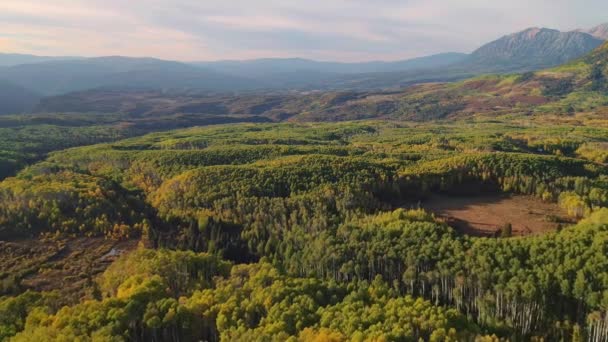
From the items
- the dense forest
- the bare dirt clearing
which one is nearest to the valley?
the dense forest

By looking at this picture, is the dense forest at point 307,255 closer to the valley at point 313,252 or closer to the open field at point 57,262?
→ the valley at point 313,252

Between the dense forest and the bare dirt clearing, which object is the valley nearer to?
the dense forest

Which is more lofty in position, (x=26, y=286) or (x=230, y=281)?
(x=230, y=281)

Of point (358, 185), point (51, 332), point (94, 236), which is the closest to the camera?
point (51, 332)

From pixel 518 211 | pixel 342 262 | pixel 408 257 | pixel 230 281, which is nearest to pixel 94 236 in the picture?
pixel 230 281

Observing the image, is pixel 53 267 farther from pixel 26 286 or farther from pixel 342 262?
pixel 342 262

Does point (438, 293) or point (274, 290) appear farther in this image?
point (438, 293)

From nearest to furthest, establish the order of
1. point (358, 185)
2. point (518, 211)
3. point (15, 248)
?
point (15, 248)
point (518, 211)
point (358, 185)
